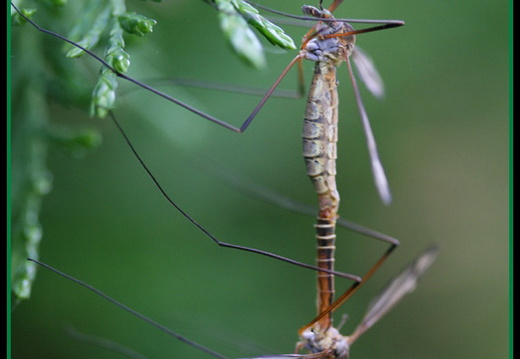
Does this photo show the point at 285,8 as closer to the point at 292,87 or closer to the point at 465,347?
the point at 292,87

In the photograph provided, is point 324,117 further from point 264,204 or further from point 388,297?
point 264,204

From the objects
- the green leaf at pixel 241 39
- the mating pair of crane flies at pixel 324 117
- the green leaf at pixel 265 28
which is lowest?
the mating pair of crane flies at pixel 324 117

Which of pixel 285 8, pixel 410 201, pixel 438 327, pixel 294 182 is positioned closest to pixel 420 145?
pixel 410 201

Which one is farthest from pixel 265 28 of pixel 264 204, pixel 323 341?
pixel 264 204

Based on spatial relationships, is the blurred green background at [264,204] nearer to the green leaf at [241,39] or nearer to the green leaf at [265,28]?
the green leaf at [265,28]

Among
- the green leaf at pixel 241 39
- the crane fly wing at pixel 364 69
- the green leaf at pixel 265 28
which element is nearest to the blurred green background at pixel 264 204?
the crane fly wing at pixel 364 69

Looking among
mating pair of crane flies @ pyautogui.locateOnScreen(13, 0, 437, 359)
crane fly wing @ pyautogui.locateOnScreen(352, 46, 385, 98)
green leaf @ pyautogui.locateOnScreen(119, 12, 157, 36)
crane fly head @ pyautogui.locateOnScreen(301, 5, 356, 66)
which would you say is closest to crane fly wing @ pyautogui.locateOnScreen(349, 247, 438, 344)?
mating pair of crane flies @ pyautogui.locateOnScreen(13, 0, 437, 359)
